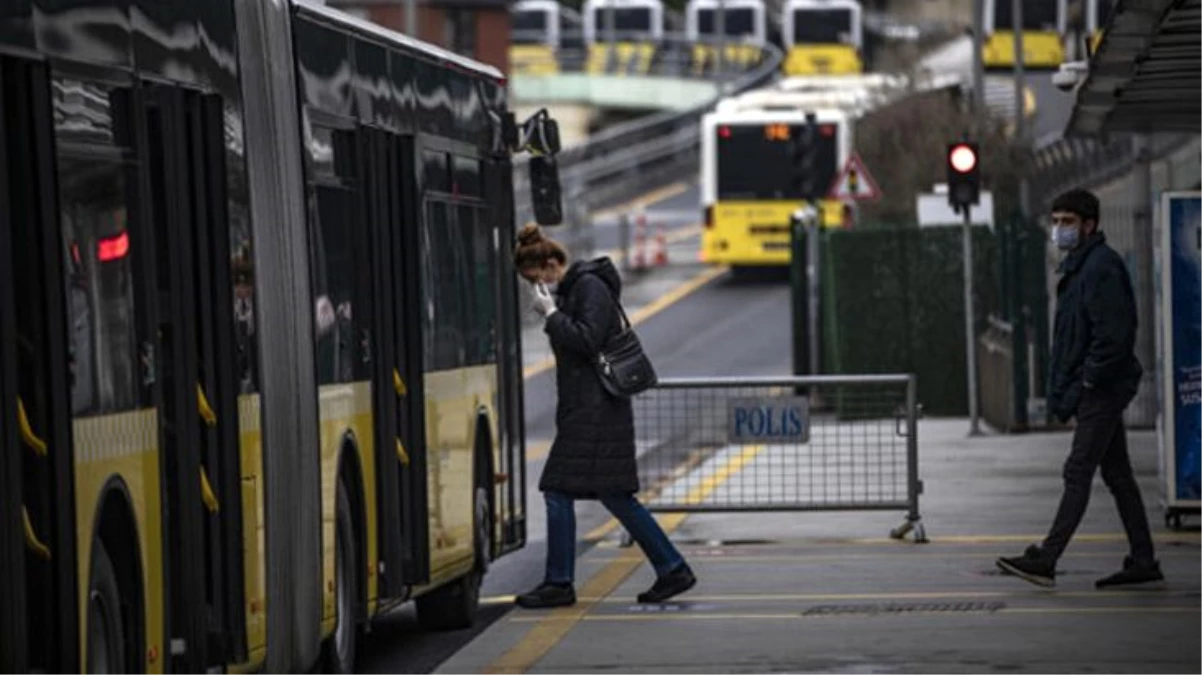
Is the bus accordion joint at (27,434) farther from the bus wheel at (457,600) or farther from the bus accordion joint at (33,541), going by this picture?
the bus wheel at (457,600)

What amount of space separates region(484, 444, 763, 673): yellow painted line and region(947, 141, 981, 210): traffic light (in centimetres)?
943

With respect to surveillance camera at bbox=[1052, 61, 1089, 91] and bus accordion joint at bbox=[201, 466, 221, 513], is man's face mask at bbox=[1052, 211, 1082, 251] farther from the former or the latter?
surveillance camera at bbox=[1052, 61, 1089, 91]

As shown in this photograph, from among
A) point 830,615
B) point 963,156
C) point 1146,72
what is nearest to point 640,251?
point 963,156

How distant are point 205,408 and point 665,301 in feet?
147

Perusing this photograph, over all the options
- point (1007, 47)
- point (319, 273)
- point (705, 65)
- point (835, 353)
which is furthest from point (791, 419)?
point (705, 65)

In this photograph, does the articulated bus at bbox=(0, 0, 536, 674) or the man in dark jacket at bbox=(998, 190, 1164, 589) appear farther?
the man in dark jacket at bbox=(998, 190, 1164, 589)

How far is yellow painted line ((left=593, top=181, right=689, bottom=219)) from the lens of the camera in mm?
83669

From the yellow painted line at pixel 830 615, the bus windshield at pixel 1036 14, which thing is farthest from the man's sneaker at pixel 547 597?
the bus windshield at pixel 1036 14

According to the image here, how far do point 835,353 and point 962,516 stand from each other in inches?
575

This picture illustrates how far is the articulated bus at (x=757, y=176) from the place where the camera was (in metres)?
55.2

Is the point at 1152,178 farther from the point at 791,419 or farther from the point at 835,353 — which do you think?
the point at 791,419

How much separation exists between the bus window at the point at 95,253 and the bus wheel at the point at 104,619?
42 centimetres

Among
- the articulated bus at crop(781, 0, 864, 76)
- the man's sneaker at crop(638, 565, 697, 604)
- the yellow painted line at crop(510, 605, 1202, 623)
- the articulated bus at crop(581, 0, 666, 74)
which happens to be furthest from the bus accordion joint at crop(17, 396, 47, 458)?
the articulated bus at crop(581, 0, 666, 74)

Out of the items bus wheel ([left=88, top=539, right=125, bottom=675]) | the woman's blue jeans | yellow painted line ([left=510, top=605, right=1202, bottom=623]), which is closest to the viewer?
bus wheel ([left=88, top=539, right=125, bottom=675])
